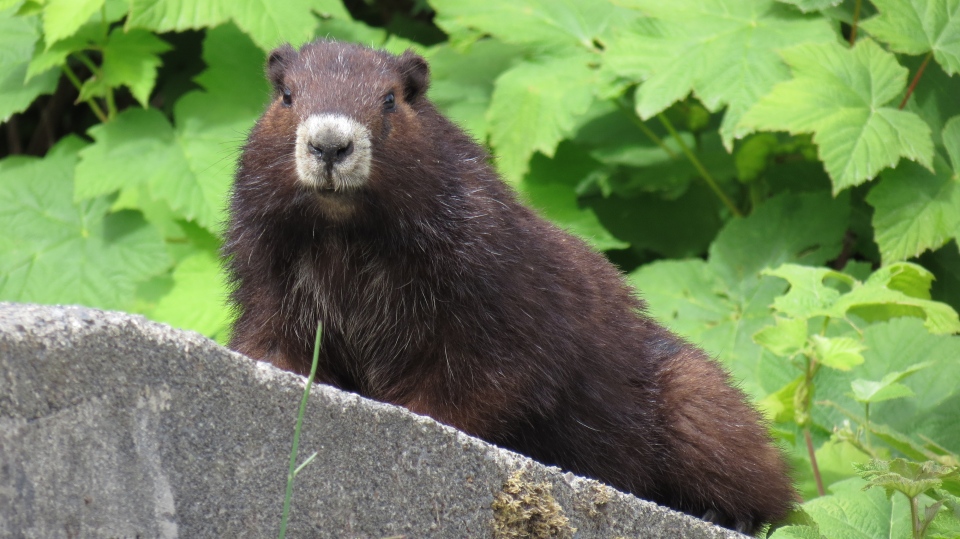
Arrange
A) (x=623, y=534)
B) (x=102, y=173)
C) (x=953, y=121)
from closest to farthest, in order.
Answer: (x=623, y=534) < (x=953, y=121) < (x=102, y=173)

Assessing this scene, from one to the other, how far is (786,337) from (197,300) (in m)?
2.82

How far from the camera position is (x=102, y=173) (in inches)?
206

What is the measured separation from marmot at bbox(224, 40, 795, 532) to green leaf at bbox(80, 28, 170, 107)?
84.8 inches

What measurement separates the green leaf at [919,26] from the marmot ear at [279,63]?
251cm

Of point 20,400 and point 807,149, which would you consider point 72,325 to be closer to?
point 20,400

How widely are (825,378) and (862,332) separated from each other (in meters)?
0.25

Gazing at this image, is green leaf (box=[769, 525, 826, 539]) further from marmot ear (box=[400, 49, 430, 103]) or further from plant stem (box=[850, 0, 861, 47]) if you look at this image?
plant stem (box=[850, 0, 861, 47])

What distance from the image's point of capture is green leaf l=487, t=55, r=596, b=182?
16.5ft

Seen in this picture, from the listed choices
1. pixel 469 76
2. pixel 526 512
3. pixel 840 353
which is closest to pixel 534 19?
pixel 469 76

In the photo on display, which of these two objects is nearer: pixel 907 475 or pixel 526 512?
pixel 526 512

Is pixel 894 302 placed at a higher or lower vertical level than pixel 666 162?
higher

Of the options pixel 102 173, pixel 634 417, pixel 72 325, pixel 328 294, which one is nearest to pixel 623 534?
pixel 634 417

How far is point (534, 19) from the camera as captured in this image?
5336 mm

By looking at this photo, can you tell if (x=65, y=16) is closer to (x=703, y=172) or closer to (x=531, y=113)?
(x=531, y=113)
